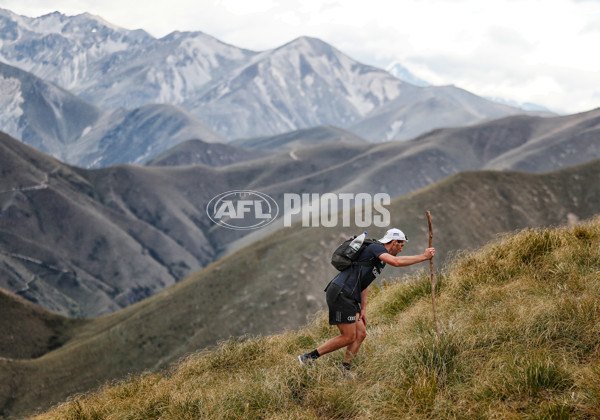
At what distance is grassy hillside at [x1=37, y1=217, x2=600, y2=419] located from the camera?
707 cm

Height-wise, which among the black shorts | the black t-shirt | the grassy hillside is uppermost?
the black t-shirt

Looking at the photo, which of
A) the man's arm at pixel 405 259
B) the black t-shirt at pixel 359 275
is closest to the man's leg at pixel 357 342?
the black t-shirt at pixel 359 275

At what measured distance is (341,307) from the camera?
911 centimetres

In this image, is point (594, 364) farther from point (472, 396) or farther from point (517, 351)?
point (472, 396)

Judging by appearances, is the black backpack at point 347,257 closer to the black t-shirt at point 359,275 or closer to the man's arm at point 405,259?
the black t-shirt at point 359,275

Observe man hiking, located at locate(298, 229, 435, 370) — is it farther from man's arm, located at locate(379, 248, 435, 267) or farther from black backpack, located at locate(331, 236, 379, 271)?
man's arm, located at locate(379, 248, 435, 267)

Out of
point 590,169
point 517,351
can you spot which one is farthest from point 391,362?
point 590,169

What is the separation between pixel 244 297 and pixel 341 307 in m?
72.2

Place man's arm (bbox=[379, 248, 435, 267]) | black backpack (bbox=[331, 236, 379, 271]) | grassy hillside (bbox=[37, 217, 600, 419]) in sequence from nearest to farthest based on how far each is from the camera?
grassy hillside (bbox=[37, 217, 600, 419]) < man's arm (bbox=[379, 248, 435, 267]) < black backpack (bbox=[331, 236, 379, 271])

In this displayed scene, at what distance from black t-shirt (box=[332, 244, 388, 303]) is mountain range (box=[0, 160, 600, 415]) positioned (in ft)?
186

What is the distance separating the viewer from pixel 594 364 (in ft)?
23.5

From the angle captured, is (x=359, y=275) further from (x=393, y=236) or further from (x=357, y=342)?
(x=357, y=342)

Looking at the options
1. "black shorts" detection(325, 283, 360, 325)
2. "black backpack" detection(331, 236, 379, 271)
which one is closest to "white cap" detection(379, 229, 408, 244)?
"black backpack" detection(331, 236, 379, 271)

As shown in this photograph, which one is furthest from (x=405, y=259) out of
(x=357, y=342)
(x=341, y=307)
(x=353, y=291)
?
(x=357, y=342)
